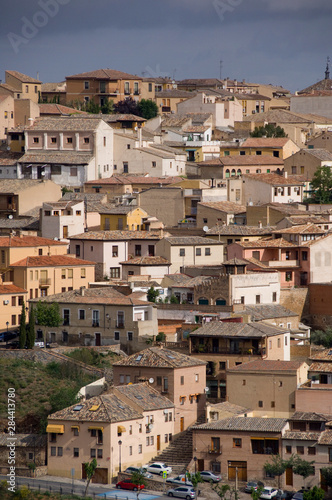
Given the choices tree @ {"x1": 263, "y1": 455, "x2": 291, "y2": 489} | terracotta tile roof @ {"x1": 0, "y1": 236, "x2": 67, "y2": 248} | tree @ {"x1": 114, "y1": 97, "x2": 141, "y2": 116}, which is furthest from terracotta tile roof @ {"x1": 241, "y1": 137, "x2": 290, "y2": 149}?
tree @ {"x1": 263, "y1": 455, "x2": 291, "y2": 489}

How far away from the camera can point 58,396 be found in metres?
46.4

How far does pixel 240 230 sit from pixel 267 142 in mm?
21160

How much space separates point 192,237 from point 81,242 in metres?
4.94

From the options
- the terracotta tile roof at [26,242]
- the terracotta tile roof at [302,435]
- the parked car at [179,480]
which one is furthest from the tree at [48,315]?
the terracotta tile roof at [302,435]

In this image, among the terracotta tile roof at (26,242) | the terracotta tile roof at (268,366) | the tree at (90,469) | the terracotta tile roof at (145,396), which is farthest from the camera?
the terracotta tile roof at (26,242)

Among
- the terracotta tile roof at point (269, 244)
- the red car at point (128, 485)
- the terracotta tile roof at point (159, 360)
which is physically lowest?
the red car at point (128, 485)

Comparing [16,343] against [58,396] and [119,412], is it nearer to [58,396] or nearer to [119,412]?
[58,396]

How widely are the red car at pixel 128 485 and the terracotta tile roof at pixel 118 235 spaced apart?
829 inches

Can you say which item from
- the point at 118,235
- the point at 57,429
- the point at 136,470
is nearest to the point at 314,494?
the point at 136,470

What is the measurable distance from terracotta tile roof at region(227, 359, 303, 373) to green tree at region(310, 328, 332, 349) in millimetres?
7114

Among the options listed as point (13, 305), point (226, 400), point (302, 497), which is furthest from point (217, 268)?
point (302, 497)

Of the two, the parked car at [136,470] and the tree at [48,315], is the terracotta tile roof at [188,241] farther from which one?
the parked car at [136,470]

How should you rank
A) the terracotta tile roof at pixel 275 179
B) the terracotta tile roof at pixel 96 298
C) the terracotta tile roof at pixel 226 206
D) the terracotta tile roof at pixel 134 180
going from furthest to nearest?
the terracotta tile roof at pixel 134 180, the terracotta tile roof at pixel 275 179, the terracotta tile roof at pixel 226 206, the terracotta tile roof at pixel 96 298

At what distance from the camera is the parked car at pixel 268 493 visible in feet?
131
